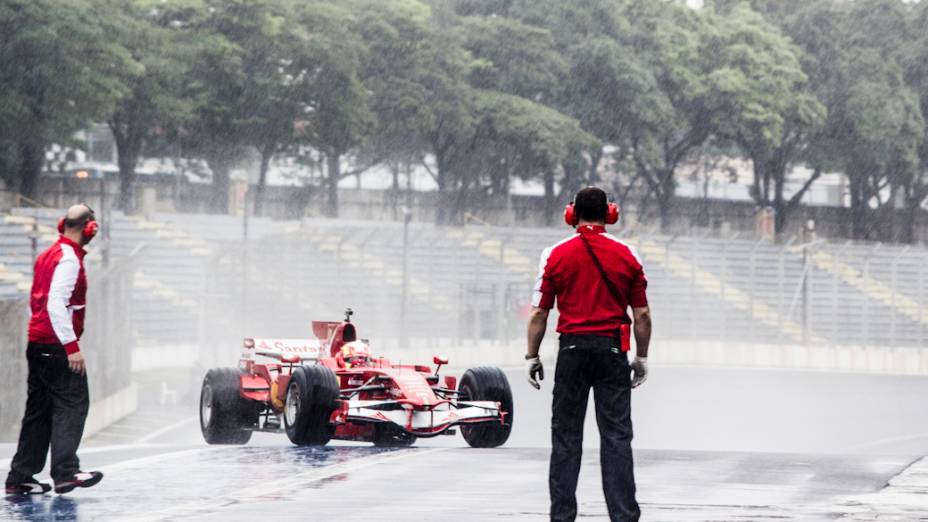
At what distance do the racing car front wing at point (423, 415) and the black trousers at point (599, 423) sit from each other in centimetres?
755

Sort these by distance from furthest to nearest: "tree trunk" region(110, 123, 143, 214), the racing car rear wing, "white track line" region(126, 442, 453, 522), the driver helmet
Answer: "tree trunk" region(110, 123, 143, 214) < the racing car rear wing < the driver helmet < "white track line" region(126, 442, 453, 522)

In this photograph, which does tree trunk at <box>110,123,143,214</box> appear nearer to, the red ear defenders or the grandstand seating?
the grandstand seating

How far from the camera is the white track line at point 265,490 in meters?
10.6

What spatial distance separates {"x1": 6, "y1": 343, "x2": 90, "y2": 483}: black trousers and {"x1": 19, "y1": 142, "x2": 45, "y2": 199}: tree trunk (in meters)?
49.2

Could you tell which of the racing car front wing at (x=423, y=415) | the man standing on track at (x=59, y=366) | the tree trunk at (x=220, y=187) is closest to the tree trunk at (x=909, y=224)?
the tree trunk at (x=220, y=187)

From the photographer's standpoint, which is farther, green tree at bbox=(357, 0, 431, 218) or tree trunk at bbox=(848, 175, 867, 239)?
tree trunk at bbox=(848, 175, 867, 239)

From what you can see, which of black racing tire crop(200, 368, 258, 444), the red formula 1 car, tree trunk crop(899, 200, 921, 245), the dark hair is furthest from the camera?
tree trunk crop(899, 200, 921, 245)

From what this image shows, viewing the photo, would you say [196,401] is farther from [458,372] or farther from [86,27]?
[86,27]

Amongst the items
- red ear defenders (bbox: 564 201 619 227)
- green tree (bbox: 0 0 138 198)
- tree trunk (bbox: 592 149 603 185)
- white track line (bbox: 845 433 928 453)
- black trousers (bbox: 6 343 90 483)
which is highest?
green tree (bbox: 0 0 138 198)

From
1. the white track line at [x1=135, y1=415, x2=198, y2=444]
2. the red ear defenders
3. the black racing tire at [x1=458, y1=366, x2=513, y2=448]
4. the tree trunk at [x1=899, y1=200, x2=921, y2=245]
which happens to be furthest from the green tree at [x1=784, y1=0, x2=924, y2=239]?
the red ear defenders

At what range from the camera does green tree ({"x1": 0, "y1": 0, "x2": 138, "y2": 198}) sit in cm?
5734

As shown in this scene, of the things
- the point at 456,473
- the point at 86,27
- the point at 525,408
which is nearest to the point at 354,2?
the point at 86,27

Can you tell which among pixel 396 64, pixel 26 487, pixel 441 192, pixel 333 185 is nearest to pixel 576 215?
pixel 26 487

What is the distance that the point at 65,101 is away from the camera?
58438 millimetres
